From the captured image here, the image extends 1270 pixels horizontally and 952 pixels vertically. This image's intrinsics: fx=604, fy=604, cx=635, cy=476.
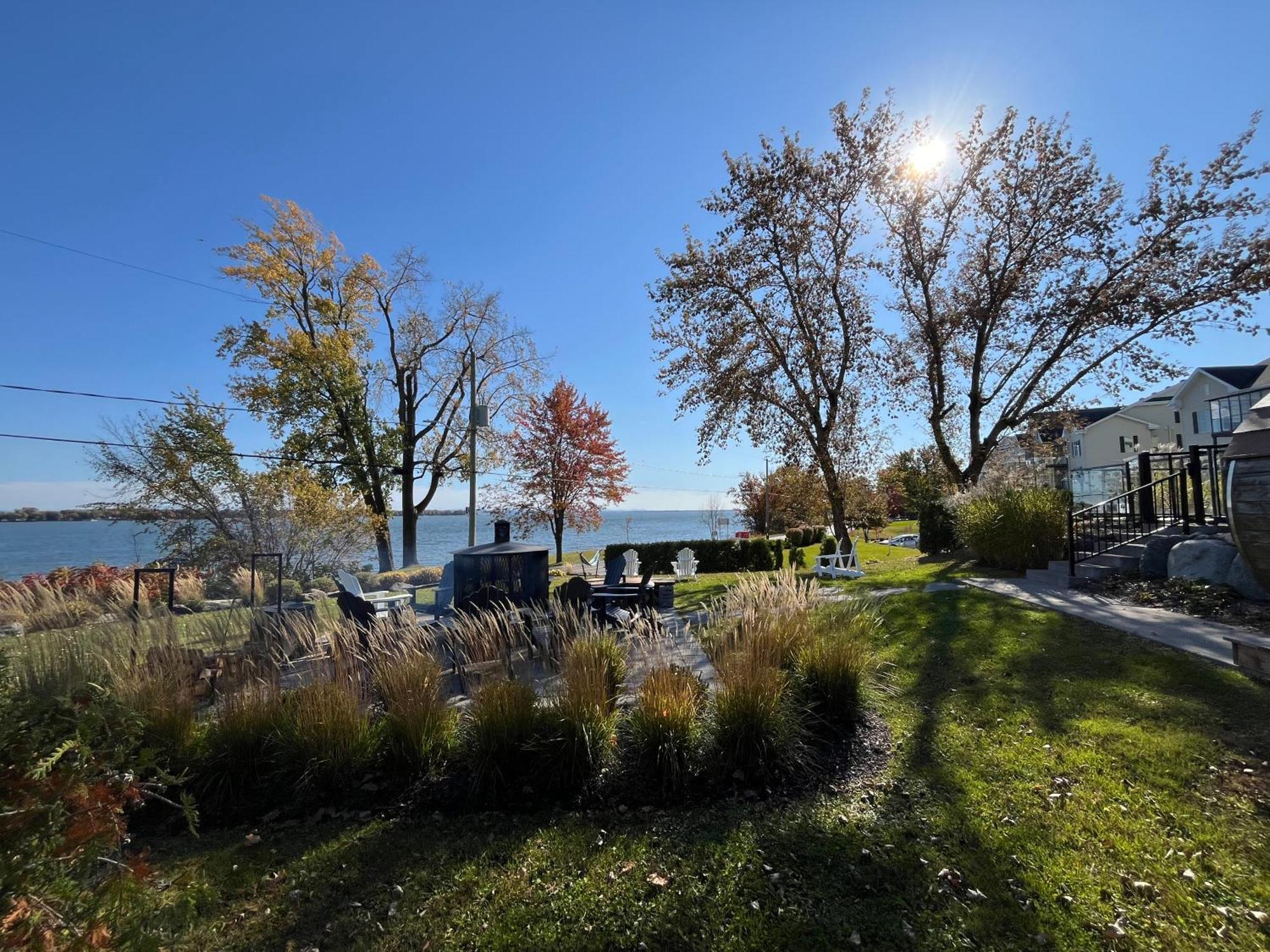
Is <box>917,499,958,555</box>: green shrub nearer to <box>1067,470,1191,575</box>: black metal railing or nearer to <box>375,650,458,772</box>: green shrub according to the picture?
<box>1067,470,1191,575</box>: black metal railing

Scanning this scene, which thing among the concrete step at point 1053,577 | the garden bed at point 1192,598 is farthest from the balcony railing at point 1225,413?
the garden bed at point 1192,598

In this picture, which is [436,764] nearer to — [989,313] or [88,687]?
[88,687]

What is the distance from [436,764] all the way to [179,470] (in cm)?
1547

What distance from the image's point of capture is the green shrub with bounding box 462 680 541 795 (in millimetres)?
3410

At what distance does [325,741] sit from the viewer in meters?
3.48

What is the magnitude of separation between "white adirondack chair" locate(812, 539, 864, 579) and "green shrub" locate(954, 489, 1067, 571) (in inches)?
101

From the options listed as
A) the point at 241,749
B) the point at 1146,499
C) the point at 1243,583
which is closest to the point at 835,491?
the point at 1146,499

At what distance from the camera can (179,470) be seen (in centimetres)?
1508

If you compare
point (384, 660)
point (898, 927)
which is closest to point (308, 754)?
point (384, 660)

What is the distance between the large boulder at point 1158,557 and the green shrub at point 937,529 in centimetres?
792

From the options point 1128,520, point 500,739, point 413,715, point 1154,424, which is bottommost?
point 500,739

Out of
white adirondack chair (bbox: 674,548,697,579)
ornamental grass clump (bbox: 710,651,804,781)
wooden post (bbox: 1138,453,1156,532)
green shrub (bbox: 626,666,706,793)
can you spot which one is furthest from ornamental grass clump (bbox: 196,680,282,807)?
white adirondack chair (bbox: 674,548,697,579)

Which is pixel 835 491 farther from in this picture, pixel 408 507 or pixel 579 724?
pixel 408 507

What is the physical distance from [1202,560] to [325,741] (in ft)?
29.6
